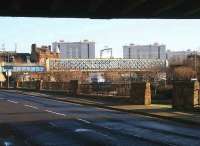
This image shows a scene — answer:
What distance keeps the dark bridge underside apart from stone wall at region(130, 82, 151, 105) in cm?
1701

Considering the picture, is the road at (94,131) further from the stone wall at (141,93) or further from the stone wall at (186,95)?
the stone wall at (141,93)

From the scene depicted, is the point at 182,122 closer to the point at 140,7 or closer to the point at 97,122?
the point at 97,122

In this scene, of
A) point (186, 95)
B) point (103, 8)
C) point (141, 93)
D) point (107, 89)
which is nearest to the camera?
point (103, 8)

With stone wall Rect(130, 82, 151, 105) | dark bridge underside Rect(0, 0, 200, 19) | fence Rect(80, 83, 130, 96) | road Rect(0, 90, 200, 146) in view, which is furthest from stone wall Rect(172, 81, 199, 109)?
fence Rect(80, 83, 130, 96)

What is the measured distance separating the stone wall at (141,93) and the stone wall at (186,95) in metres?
4.81

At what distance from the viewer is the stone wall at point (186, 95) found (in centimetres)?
3041

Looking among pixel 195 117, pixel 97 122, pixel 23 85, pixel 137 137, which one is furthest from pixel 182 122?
pixel 23 85

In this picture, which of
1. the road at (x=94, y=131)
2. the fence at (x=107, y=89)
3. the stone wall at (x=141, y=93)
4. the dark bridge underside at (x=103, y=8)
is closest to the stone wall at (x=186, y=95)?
the road at (x=94, y=131)

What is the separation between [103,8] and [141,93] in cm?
2001

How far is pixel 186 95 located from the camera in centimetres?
3102

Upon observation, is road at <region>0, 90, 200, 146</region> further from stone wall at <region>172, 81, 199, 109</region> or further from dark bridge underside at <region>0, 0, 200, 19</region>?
dark bridge underside at <region>0, 0, 200, 19</region>

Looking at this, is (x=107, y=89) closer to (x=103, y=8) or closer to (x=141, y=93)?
(x=141, y=93)

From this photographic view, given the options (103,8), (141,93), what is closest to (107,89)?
(141,93)

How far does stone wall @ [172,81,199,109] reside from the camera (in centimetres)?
3041
